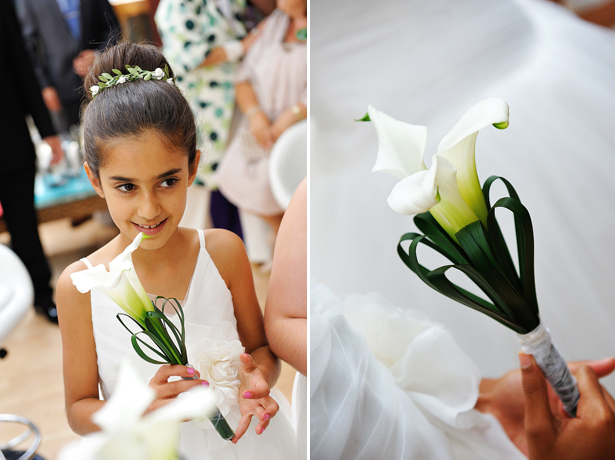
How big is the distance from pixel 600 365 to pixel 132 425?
601mm

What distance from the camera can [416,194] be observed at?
463mm

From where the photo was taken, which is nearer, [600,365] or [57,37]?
[600,365]

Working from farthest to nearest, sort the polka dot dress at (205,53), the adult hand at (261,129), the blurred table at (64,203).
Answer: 1. the adult hand at (261,129)
2. the polka dot dress at (205,53)
3. the blurred table at (64,203)

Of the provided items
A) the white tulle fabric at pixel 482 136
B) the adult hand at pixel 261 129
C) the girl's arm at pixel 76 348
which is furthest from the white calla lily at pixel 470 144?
the adult hand at pixel 261 129

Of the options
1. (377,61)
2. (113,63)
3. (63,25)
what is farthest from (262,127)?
(113,63)

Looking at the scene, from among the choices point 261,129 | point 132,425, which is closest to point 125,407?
point 132,425

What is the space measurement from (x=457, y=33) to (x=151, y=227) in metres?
0.48

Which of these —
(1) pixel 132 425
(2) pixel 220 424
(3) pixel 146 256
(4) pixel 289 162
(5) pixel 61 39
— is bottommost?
(4) pixel 289 162

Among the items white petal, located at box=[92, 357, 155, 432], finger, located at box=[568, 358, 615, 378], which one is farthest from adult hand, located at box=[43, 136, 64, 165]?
finger, located at box=[568, 358, 615, 378]

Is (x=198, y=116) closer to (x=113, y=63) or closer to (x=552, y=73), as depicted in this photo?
(x=113, y=63)

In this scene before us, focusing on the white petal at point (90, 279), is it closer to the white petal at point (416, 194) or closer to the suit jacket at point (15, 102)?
the white petal at point (416, 194)

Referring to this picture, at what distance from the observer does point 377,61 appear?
72cm

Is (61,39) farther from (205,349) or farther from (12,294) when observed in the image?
(205,349)

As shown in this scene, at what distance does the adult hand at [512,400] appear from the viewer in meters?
0.65
